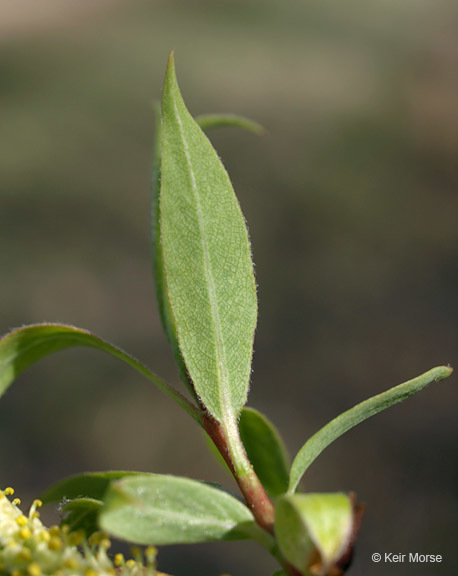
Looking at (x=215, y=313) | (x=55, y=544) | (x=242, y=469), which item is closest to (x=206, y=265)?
(x=215, y=313)

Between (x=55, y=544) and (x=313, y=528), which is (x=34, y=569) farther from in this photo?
(x=313, y=528)

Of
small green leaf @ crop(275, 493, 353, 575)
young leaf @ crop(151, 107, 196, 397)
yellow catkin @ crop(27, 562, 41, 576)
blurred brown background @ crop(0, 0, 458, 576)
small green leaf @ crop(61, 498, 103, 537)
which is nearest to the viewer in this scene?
small green leaf @ crop(275, 493, 353, 575)

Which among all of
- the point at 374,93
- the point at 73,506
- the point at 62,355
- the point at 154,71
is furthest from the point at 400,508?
the point at 154,71

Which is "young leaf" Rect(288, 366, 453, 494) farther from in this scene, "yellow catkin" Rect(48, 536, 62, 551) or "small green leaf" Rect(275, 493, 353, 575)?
"yellow catkin" Rect(48, 536, 62, 551)

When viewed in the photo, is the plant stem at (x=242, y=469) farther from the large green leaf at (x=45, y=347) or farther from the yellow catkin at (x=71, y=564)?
the yellow catkin at (x=71, y=564)

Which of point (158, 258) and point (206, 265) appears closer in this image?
point (206, 265)

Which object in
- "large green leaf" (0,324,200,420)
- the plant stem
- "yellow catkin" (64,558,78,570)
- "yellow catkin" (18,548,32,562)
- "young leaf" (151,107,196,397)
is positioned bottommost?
"yellow catkin" (64,558,78,570)

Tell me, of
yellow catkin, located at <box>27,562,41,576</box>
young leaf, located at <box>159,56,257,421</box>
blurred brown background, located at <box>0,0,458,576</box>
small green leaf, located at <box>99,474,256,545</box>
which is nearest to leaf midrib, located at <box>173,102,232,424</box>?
young leaf, located at <box>159,56,257,421</box>

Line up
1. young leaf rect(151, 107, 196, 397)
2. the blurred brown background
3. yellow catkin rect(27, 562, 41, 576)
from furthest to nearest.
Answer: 1. the blurred brown background
2. young leaf rect(151, 107, 196, 397)
3. yellow catkin rect(27, 562, 41, 576)
